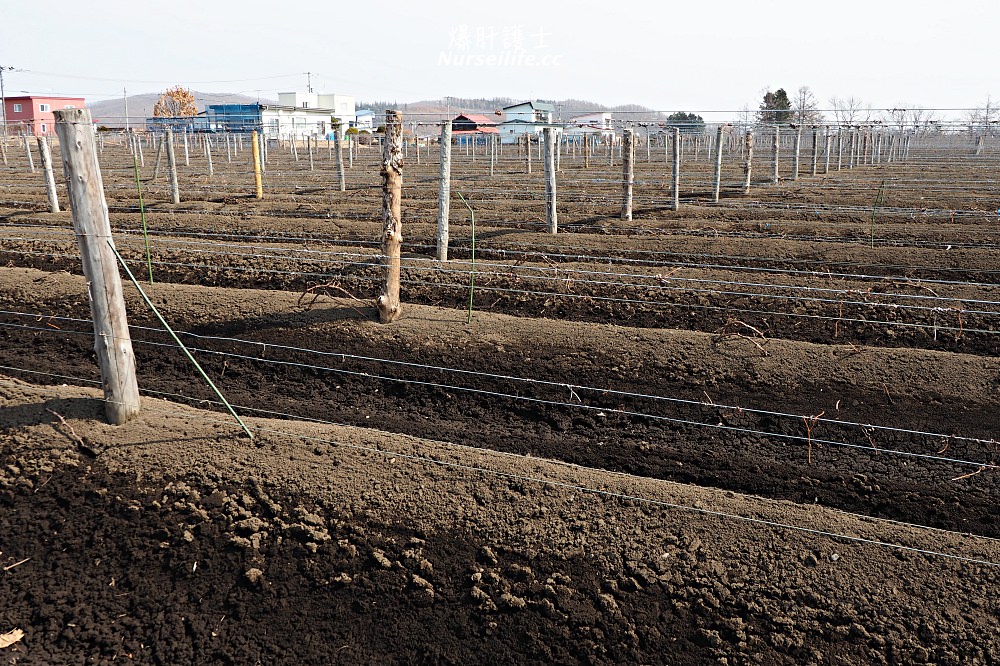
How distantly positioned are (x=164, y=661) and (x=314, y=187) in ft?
64.3

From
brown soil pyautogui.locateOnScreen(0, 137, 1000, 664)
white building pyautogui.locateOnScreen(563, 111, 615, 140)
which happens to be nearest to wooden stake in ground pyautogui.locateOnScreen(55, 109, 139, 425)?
brown soil pyautogui.locateOnScreen(0, 137, 1000, 664)

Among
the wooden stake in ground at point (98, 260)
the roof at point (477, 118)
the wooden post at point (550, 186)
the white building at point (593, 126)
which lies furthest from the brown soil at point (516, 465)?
the roof at point (477, 118)

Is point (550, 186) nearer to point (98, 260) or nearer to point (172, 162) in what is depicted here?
point (98, 260)

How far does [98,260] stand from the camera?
5504mm

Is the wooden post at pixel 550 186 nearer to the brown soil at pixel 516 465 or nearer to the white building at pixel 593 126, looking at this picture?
the white building at pixel 593 126

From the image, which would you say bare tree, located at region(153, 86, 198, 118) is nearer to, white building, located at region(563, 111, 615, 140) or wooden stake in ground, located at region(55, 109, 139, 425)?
white building, located at region(563, 111, 615, 140)

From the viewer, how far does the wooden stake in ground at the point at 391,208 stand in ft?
27.1

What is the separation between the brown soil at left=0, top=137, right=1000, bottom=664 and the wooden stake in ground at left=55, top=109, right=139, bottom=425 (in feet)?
1.01

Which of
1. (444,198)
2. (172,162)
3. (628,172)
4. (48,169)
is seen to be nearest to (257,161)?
(172,162)

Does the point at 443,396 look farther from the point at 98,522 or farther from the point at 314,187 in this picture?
the point at 314,187

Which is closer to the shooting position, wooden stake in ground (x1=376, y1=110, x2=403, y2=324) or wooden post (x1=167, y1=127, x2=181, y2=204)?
wooden stake in ground (x1=376, y1=110, x2=403, y2=324)

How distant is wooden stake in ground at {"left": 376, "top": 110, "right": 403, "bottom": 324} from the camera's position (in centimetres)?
827

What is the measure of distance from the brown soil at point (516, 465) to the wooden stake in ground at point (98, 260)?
308mm

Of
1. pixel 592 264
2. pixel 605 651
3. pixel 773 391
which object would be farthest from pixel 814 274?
pixel 605 651
